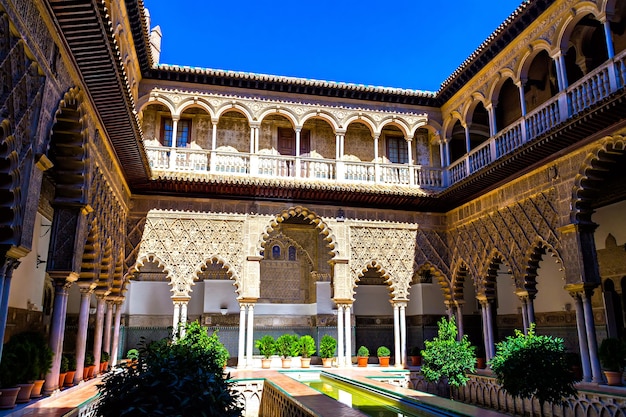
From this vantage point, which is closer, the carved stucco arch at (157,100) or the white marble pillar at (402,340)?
the carved stucco arch at (157,100)

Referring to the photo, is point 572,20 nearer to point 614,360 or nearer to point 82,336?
point 614,360

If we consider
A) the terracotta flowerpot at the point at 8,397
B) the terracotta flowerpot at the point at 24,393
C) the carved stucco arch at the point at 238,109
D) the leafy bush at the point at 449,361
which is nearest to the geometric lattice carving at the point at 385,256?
the leafy bush at the point at 449,361

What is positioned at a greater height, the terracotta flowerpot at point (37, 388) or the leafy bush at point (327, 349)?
the leafy bush at point (327, 349)

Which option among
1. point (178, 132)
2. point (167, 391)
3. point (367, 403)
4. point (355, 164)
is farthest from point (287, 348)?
point (167, 391)

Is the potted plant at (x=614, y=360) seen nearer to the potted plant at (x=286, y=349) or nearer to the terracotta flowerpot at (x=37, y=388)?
the potted plant at (x=286, y=349)

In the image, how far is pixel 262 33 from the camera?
1867cm

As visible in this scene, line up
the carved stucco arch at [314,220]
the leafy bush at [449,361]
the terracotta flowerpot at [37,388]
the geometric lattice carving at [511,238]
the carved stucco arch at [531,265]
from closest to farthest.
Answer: the terracotta flowerpot at [37,388]
the leafy bush at [449,361]
the geometric lattice carving at [511,238]
the carved stucco arch at [531,265]
the carved stucco arch at [314,220]

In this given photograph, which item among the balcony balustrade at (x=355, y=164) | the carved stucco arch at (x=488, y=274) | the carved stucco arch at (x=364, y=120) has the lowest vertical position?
the carved stucco arch at (x=488, y=274)

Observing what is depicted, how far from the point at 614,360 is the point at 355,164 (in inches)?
310

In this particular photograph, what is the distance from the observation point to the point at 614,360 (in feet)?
31.6

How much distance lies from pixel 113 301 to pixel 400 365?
24.9ft

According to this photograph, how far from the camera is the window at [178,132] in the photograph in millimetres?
14867

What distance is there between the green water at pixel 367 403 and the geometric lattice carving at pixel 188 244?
4053 millimetres

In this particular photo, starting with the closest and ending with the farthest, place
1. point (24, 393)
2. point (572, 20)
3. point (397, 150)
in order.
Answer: point (24, 393) → point (572, 20) → point (397, 150)
